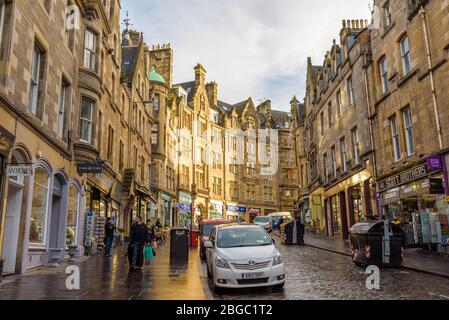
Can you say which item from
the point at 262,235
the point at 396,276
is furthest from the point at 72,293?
the point at 396,276

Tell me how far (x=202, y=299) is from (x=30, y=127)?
8.01 m

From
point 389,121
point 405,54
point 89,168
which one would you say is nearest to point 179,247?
point 89,168

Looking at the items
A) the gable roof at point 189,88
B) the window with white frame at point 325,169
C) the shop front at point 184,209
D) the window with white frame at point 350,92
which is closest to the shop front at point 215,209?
the shop front at point 184,209

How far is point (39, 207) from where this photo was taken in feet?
46.4

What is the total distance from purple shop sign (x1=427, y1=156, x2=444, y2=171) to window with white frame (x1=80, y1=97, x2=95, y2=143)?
1481 centimetres

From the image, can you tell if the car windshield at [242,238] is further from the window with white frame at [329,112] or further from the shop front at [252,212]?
the shop front at [252,212]

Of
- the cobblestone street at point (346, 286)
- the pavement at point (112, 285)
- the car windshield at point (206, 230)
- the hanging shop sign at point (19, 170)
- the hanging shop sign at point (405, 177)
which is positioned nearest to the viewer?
the pavement at point (112, 285)

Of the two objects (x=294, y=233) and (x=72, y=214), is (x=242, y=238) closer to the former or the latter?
(x=72, y=214)

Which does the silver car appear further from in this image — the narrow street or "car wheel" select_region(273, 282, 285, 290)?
"car wheel" select_region(273, 282, 285, 290)

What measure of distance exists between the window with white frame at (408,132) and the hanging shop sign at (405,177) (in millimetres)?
1129

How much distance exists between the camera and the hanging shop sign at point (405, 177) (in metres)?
17.6

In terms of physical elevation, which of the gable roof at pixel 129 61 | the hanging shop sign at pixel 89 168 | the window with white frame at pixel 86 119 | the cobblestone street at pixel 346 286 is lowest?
the cobblestone street at pixel 346 286

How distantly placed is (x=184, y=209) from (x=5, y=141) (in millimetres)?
42535

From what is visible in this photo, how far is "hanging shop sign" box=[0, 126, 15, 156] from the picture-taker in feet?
34.6
